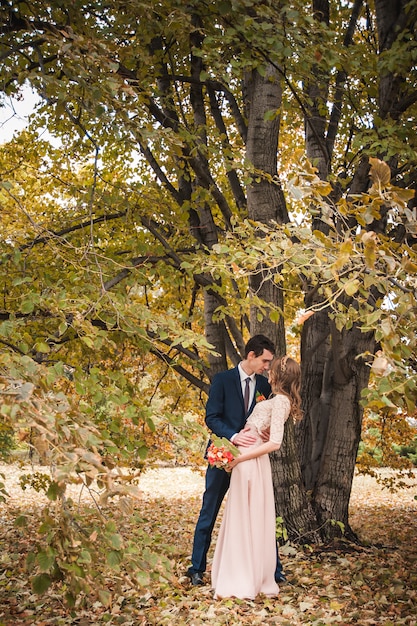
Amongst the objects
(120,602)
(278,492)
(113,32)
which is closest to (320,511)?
(278,492)

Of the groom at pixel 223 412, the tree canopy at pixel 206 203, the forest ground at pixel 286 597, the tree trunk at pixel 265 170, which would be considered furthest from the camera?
the tree trunk at pixel 265 170

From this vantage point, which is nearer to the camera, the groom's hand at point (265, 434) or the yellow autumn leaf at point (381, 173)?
the yellow autumn leaf at point (381, 173)

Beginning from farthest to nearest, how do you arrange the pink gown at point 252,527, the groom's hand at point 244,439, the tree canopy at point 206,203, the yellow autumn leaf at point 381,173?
1. the groom's hand at point 244,439
2. the pink gown at point 252,527
3. the tree canopy at point 206,203
4. the yellow autumn leaf at point 381,173

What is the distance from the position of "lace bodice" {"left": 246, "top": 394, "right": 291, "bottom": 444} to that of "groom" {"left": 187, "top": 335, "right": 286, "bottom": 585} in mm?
117

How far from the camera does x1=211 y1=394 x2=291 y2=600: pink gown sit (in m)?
5.15

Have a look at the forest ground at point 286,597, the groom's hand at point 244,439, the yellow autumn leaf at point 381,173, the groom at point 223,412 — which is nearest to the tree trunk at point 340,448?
the forest ground at point 286,597

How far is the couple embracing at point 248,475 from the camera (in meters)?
5.18

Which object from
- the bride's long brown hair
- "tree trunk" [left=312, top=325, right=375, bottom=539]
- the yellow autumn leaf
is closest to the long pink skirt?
the bride's long brown hair

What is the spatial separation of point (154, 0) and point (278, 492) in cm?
474

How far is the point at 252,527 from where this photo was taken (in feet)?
17.2

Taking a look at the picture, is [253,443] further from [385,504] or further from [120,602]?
[385,504]

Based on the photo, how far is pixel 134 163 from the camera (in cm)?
1003

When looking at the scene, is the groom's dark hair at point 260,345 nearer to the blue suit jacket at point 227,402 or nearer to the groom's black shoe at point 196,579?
the blue suit jacket at point 227,402

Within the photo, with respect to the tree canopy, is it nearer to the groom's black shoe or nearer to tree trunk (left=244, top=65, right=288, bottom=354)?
tree trunk (left=244, top=65, right=288, bottom=354)
